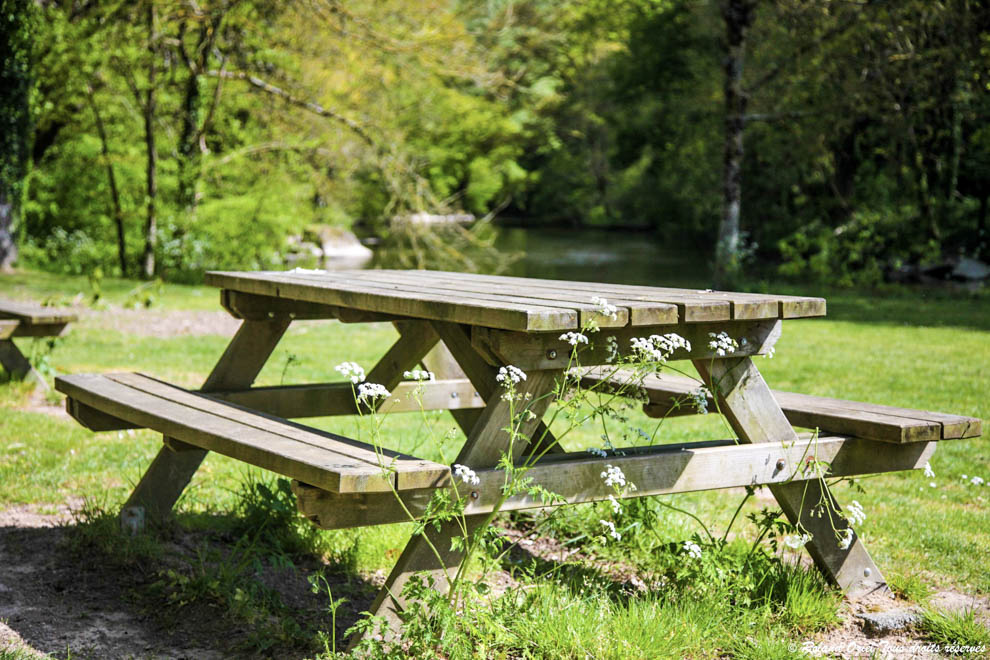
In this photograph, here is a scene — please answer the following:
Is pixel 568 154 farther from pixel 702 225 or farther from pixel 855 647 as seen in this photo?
pixel 855 647

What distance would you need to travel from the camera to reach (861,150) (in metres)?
19.6

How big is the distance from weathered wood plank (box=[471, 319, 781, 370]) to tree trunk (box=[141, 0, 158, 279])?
14.5 m

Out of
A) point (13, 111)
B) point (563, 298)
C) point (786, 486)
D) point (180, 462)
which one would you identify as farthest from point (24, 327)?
point (13, 111)

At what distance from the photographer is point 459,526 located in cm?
268

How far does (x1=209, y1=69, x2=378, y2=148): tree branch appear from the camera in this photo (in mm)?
16141

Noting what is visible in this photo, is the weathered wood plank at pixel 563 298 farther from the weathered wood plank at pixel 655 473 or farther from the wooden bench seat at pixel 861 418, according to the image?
the weathered wood plank at pixel 655 473

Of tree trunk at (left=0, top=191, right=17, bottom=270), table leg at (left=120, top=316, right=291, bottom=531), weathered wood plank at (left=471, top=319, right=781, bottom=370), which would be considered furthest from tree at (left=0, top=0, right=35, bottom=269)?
weathered wood plank at (left=471, top=319, right=781, bottom=370)

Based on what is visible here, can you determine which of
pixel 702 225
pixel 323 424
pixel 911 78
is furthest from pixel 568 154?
pixel 323 424

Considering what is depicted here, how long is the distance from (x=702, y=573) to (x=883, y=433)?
2.44ft

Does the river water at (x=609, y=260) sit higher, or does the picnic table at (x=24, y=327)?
the picnic table at (x=24, y=327)

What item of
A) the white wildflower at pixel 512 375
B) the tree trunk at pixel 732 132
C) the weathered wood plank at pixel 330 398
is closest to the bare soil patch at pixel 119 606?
the weathered wood plank at pixel 330 398

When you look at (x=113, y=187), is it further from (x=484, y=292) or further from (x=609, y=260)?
(x=484, y=292)

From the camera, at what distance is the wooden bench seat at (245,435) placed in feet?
7.95

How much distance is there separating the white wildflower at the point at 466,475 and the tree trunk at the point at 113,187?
15.6 metres
